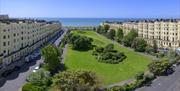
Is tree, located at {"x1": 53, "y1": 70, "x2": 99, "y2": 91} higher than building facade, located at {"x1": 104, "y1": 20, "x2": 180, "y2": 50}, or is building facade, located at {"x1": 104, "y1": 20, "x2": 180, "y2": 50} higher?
building facade, located at {"x1": 104, "y1": 20, "x2": 180, "y2": 50}

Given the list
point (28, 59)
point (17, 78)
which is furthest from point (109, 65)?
point (17, 78)

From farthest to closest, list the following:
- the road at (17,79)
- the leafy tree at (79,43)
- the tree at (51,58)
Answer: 1. the leafy tree at (79,43)
2. the tree at (51,58)
3. the road at (17,79)

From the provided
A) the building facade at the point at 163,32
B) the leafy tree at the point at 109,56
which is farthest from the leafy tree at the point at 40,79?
the building facade at the point at 163,32

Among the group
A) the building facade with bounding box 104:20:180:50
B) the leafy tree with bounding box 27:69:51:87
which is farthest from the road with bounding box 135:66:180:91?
the building facade with bounding box 104:20:180:50

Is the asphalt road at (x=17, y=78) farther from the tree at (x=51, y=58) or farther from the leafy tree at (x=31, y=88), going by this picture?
the tree at (x=51, y=58)

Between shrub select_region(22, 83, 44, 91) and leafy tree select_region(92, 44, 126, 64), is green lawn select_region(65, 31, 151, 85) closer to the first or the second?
leafy tree select_region(92, 44, 126, 64)

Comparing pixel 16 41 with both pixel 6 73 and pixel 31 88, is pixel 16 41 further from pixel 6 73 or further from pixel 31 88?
pixel 31 88

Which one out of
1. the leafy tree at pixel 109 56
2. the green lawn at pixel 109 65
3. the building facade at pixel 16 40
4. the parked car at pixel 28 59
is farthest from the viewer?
the leafy tree at pixel 109 56
